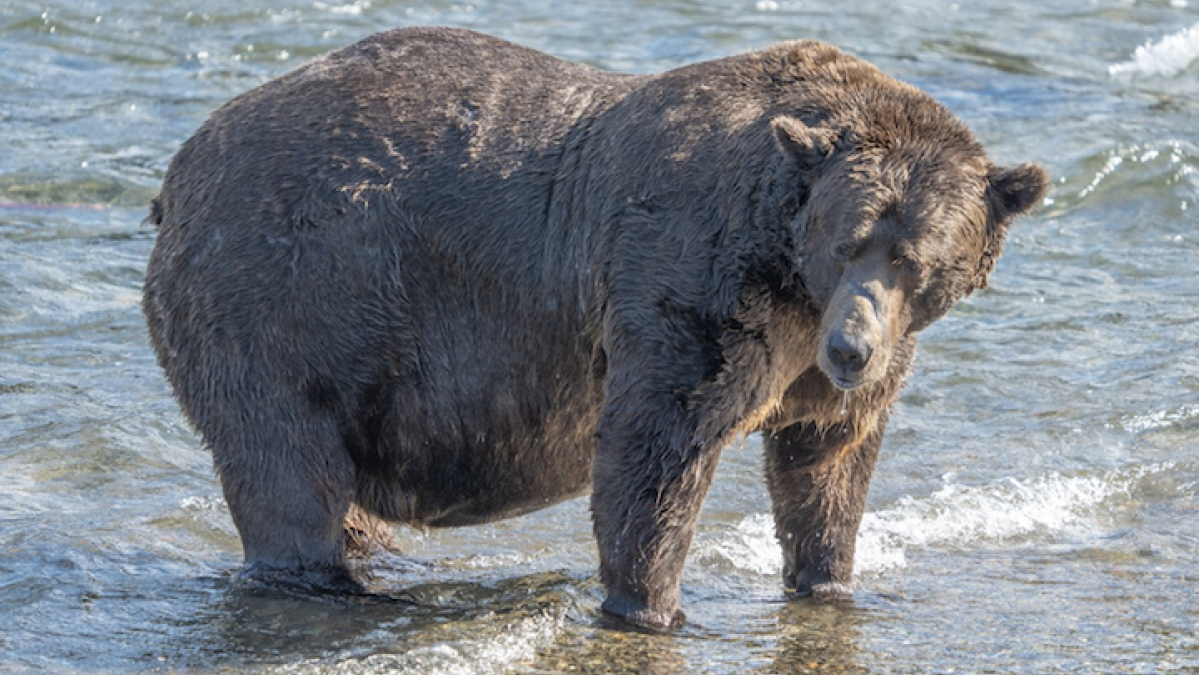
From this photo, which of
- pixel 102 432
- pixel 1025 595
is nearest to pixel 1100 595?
pixel 1025 595

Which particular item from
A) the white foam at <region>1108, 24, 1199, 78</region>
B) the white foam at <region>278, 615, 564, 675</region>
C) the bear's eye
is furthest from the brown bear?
the white foam at <region>1108, 24, 1199, 78</region>

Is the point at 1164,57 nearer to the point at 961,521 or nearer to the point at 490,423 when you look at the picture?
the point at 961,521

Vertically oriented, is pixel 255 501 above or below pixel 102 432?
above

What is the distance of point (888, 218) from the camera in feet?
19.6

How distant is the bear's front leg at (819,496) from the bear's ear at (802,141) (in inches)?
50.8

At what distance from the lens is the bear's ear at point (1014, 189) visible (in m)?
6.15

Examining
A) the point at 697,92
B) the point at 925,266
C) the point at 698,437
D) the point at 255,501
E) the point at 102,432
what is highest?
the point at 697,92

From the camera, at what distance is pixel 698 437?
6316mm

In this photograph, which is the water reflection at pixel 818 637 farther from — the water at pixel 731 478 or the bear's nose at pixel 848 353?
the bear's nose at pixel 848 353

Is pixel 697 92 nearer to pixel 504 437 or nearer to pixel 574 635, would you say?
pixel 504 437

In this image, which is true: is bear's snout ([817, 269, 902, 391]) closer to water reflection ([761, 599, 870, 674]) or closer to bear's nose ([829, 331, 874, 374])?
bear's nose ([829, 331, 874, 374])

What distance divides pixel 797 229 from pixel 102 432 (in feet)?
14.9

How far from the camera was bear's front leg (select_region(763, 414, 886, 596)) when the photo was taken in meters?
7.11

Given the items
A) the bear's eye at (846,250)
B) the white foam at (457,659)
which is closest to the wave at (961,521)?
the white foam at (457,659)
